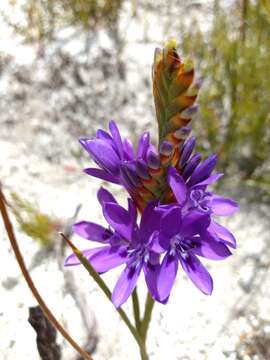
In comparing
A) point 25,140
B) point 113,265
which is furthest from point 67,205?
point 113,265

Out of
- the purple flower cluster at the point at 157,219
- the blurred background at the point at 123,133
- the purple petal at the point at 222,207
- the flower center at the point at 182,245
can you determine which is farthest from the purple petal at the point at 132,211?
the blurred background at the point at 123,133

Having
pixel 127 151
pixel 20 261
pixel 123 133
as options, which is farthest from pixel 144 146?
pixel 123 133

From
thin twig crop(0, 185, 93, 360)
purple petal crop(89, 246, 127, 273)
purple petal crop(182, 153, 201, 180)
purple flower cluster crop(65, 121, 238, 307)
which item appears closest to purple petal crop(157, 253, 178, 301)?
purple flower cluster crop(65, 121, 238, 307)

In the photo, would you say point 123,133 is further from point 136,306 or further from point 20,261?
point 20,261

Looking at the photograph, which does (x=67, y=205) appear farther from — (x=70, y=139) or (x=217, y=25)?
(x=217, y=25)

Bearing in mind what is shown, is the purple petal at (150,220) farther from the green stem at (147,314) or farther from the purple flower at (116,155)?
the green stem at (147,314)

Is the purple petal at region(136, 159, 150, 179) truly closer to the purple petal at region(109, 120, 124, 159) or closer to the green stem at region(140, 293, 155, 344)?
the purple petal at region(109, 120, 124, 159)
